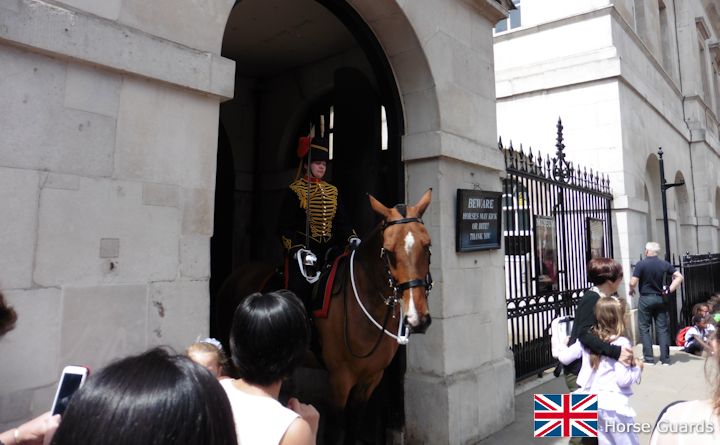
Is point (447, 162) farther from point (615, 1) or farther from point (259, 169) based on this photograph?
point (615, 1)

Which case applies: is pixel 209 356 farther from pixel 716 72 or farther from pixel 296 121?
pixel 716 72

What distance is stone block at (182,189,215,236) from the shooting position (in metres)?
3.00

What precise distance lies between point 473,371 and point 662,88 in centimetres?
1494

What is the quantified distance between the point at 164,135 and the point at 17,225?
0.97m

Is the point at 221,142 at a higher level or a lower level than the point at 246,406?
higher

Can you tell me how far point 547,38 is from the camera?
1245 cm

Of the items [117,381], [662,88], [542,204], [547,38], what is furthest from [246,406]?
[662,88]

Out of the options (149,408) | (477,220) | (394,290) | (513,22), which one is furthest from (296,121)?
(513,22)

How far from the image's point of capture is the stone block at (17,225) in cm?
229

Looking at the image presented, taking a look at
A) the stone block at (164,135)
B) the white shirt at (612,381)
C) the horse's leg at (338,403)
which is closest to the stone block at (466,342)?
the horse's leg at (338,403)

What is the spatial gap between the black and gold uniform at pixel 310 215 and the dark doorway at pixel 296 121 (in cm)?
96

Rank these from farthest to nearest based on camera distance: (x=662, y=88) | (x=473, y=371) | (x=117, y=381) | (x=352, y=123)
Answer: (x=662, y=88)
(x=352, y=123)
(x=473, y=371)
(x=117, y=381)

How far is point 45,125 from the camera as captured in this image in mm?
2480

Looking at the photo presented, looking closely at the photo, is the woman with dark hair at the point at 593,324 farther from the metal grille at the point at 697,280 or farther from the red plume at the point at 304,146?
the metal grille at the point at 697,280
